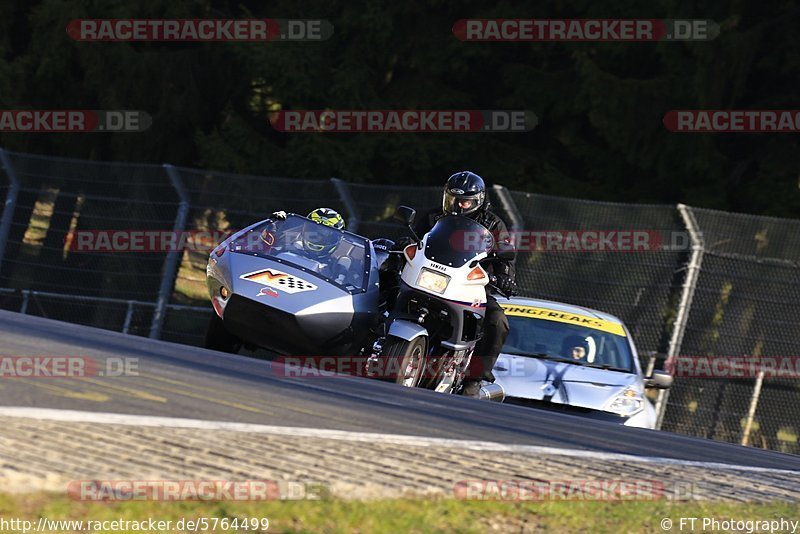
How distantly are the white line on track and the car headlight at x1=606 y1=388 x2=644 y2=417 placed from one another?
5044 millimetres

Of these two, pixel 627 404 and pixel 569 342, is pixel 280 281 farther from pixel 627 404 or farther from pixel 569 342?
pixel 569 342

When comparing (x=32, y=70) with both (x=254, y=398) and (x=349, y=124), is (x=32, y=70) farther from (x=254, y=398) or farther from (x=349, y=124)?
(x=254, y=398)

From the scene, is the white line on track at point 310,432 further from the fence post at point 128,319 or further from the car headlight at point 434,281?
the fence post at point 128,319

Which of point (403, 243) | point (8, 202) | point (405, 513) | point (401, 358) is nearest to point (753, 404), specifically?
point (403, 243)

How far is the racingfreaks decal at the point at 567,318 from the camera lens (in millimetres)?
14383

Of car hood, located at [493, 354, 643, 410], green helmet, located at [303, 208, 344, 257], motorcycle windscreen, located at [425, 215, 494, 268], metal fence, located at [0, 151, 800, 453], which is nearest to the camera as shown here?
motorcycle windscreen, located at [425, 215, 494, 268]

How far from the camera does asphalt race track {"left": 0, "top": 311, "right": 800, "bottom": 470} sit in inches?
270

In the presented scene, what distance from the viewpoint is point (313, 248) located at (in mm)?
12188

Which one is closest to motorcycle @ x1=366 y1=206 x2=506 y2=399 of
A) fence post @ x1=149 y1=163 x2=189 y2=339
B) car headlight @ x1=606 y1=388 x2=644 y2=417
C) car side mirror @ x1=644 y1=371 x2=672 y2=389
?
car headlight @ x1=606 y1=388 x2=644 y2=417

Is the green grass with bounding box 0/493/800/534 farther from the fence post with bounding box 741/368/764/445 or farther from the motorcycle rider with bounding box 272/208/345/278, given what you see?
the fence post with bounding box 741/368/764/445

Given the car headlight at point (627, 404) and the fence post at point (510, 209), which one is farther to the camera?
the fence post at point (510, 209)

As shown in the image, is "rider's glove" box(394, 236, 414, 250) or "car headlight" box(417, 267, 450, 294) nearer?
"car headlight" box(417, 267, 450, 294)

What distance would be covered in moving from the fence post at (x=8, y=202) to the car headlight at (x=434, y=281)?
34.2 ft

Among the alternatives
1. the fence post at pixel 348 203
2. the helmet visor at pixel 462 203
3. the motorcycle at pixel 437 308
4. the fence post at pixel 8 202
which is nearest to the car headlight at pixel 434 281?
the motorcycle at pixel 437 308
